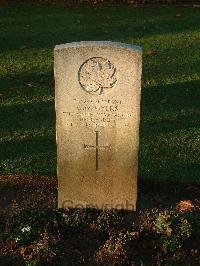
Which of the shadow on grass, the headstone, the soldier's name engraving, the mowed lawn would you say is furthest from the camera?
the shadow on grass

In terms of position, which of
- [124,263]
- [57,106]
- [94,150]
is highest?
[57,106]

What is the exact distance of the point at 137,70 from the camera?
486 centimetres

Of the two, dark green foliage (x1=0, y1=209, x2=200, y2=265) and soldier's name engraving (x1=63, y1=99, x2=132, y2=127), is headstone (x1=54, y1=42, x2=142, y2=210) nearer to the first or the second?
soldier's name engraving (x1=63, y1=99, x2=132, y2=127)

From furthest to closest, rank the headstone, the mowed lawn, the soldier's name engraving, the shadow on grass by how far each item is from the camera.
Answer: the shadow on grass, the mowed lawn, the soldier's name engraving, the headstone

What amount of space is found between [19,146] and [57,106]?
87.2 inches

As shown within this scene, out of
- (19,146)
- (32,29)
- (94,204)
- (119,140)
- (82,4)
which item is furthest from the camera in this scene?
(82,4)

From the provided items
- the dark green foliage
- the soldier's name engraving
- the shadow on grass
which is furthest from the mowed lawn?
→ the soldier's name engraving

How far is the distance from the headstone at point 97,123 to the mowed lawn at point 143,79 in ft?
3.17

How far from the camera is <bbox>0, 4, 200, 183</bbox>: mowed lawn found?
6875mm

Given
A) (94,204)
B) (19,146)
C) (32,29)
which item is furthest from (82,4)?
(94,204)

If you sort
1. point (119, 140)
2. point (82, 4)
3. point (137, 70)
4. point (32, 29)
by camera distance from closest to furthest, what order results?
point (137, 70), point (119, 140), point (32, 29), point (82, 4)

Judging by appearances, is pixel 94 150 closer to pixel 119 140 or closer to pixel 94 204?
pixel 119 140

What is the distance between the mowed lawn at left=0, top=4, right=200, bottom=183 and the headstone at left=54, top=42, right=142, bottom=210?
0.97 metres

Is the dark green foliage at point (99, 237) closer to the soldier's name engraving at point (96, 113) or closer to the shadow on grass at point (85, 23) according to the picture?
the soldier's name engraving at point (96, 113)
